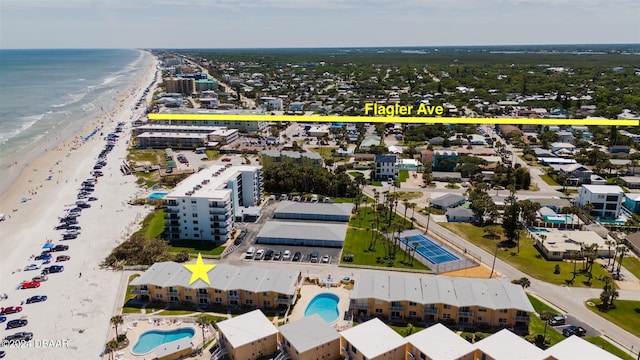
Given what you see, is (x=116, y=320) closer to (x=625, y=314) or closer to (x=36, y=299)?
(x=36, y=299)

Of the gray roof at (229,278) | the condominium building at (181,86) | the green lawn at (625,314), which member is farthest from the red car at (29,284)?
the condominium building at (181,86)

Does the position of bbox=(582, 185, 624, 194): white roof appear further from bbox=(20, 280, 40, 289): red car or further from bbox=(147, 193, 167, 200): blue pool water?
bbox=(20, 280, 40, 289): red car

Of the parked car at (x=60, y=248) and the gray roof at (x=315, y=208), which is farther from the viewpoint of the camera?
the gray roof at (x=315, y=208)

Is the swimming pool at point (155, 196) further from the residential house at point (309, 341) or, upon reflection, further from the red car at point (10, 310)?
the residential house at point (309, 341)

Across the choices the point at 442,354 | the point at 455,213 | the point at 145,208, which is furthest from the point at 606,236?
the point at 145,208

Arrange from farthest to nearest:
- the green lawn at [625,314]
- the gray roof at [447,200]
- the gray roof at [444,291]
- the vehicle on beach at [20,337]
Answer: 1. the gray roof at [447,200]
2. the gray roof at [444,291]
3. the green lawn at [625,314]
4. the vehicle on beach at [20,337]

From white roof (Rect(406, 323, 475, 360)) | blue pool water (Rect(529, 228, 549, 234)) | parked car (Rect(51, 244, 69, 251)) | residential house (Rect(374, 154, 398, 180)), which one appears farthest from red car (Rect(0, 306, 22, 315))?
blue pool water (Rect(529, 228, 549, 234))

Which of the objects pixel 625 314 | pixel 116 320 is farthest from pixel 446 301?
pixel 116 320
